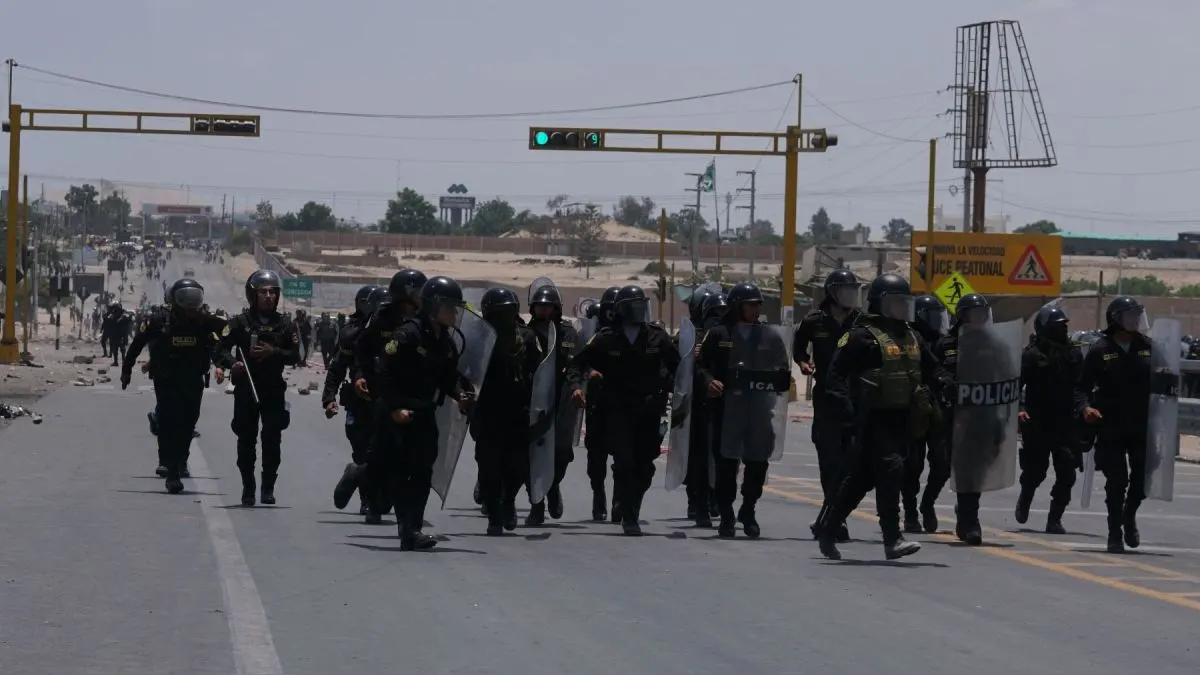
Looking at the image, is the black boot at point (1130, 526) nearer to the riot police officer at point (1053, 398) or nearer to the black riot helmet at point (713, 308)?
the riot police officer at point (1053, 398)

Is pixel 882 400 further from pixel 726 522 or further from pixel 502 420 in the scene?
pixel 502 420

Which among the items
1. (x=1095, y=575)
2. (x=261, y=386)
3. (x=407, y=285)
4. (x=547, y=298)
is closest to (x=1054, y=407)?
(x=1095, y=575)

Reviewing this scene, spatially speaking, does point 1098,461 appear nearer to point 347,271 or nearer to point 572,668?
point 572,668

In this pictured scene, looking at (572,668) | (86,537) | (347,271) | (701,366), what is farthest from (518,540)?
(347,271)

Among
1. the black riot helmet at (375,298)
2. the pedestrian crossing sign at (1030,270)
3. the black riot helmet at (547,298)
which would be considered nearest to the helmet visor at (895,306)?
the black riot helmet at (547,298)

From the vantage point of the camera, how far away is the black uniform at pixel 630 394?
13391mm

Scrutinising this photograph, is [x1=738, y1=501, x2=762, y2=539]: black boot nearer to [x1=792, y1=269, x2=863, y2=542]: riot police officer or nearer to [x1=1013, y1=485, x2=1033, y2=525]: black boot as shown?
[x1=792, y1=269, x2=863, y2=542]: riot police officer

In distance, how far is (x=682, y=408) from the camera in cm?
1382

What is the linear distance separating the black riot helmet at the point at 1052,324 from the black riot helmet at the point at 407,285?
476 cm

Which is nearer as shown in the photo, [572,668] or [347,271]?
[572,668]

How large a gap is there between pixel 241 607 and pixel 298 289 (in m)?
76.9

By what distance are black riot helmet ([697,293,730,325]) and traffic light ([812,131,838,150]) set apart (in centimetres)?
2390

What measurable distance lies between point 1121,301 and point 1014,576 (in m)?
2.74

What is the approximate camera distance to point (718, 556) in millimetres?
12078
